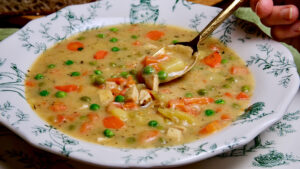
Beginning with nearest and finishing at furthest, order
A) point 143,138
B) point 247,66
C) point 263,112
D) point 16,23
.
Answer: point 143,138 < point 263,112 < point 247,66 < point 16,23

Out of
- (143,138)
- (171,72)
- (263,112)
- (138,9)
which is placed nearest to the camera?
(143,138)

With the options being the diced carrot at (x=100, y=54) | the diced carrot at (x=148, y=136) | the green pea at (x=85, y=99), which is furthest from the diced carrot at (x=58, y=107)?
the diced carrot at (x=100, y=54)

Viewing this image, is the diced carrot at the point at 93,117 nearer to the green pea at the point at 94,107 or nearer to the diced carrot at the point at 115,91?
the green pea at the point at 94,107

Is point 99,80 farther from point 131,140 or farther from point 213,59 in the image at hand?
point 213,59

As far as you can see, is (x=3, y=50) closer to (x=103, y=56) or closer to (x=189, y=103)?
(x=103, y=56)

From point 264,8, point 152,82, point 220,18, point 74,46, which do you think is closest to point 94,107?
point 152,82

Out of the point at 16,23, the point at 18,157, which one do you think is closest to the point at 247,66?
the point at 18,157

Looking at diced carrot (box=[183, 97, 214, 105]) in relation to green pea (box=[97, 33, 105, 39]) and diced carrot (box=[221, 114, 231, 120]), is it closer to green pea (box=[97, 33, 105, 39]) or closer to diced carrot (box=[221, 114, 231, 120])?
diced carrot (box=[221, 114, 231, 120])
